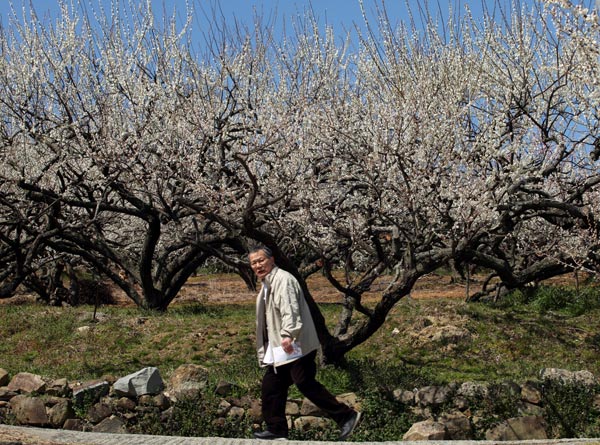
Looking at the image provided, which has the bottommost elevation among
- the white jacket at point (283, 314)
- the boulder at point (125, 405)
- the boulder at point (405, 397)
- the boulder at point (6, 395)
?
the boulder at point (405, 397)

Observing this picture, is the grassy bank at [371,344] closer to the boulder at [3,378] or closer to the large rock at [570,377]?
the large rock at [570,377]

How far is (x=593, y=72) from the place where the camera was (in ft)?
26.7

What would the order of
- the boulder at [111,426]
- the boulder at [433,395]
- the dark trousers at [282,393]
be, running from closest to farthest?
the dark trousers at [282,393]
the boulder at [111,426]
the boulder at [433,395]

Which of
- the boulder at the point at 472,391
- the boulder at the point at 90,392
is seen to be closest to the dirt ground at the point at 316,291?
the boulder at the point at 472,391

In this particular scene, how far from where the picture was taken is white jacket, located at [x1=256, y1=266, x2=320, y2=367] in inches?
258

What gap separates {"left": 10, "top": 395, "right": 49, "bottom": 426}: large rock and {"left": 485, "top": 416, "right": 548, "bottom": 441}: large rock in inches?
176

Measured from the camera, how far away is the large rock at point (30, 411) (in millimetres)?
8047

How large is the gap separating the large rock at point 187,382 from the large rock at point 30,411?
1330 millimetres

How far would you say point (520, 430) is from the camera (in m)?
7.38

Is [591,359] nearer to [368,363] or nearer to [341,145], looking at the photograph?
[368,363]

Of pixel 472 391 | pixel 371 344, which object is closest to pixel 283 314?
pixel 472 391

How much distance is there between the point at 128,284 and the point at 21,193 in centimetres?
297

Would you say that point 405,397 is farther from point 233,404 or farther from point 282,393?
point 282,393

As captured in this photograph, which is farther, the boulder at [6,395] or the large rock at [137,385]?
the boulder at [6,395]
